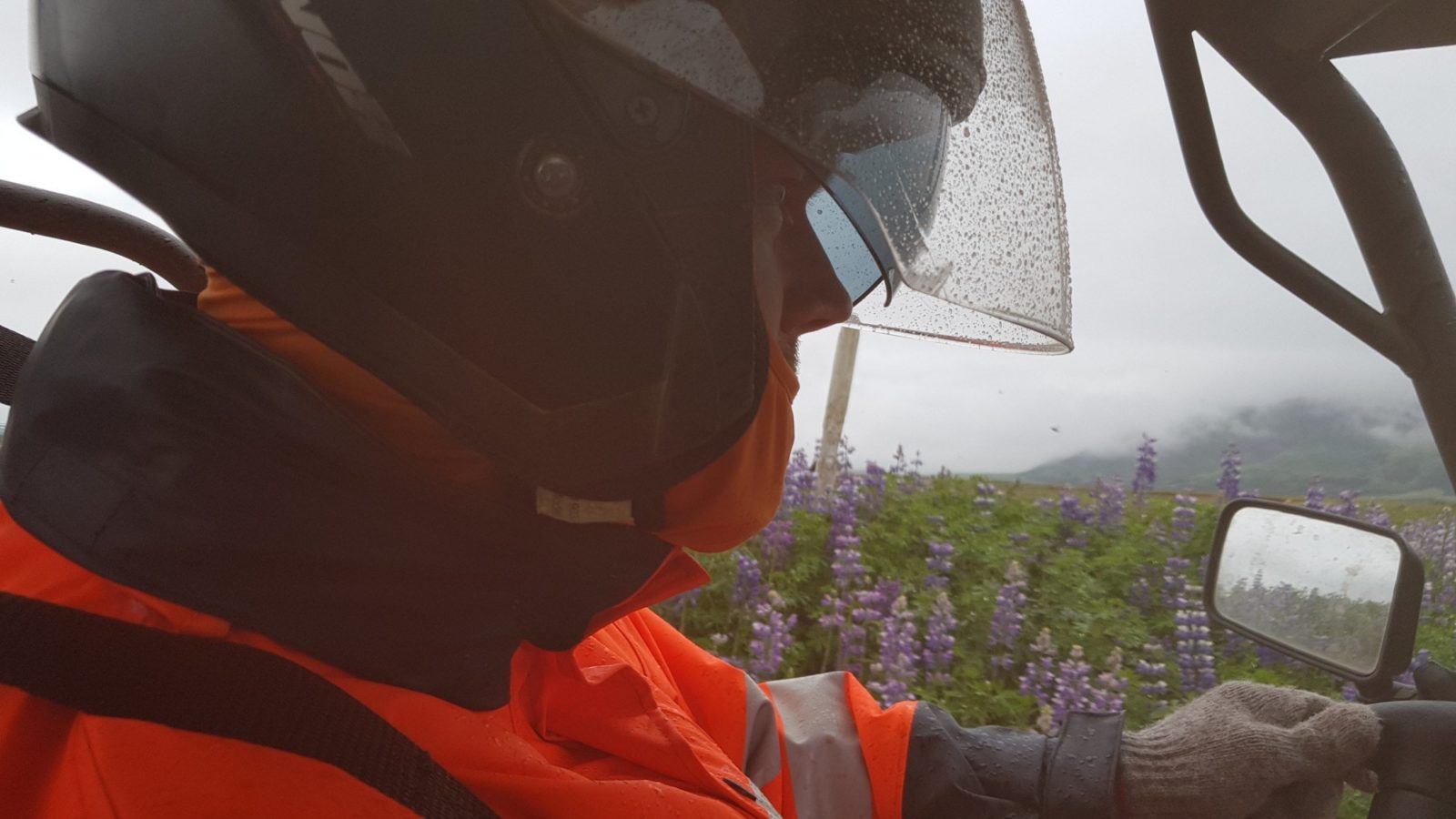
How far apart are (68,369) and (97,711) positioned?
11.7 inches

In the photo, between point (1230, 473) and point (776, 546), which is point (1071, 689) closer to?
point (1230, 473)

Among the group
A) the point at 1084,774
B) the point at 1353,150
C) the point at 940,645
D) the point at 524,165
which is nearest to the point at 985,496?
the point at 940,645

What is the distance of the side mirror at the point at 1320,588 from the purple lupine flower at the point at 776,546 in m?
1.32

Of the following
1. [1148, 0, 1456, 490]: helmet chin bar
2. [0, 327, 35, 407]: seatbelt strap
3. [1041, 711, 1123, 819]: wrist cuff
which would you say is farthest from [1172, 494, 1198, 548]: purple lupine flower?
[0, 327, 35, 407]: seatbelt strap

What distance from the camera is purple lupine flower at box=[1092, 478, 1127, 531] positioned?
8.32ft

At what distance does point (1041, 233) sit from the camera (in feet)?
3.86

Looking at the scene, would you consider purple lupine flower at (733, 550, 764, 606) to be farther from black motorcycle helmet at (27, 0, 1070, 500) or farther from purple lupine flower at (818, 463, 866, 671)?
black motorcycle helmet at (27, 0, 1070, 500)

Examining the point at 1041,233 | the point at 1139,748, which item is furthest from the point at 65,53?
the point at 1139,748

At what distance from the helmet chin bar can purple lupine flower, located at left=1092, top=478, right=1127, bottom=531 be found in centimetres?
134

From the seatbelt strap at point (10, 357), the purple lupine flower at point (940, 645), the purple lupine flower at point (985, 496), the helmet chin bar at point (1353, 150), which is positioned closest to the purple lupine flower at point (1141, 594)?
the purple lupine flower at point (940, 645)

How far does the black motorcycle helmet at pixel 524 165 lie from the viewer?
0.93 m

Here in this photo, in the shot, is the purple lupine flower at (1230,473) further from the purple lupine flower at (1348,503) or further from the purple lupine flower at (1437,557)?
the purple lupine flower at (1437,557)

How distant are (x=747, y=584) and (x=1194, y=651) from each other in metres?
1.06

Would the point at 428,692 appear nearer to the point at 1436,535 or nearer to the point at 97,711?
the point at 97,711
